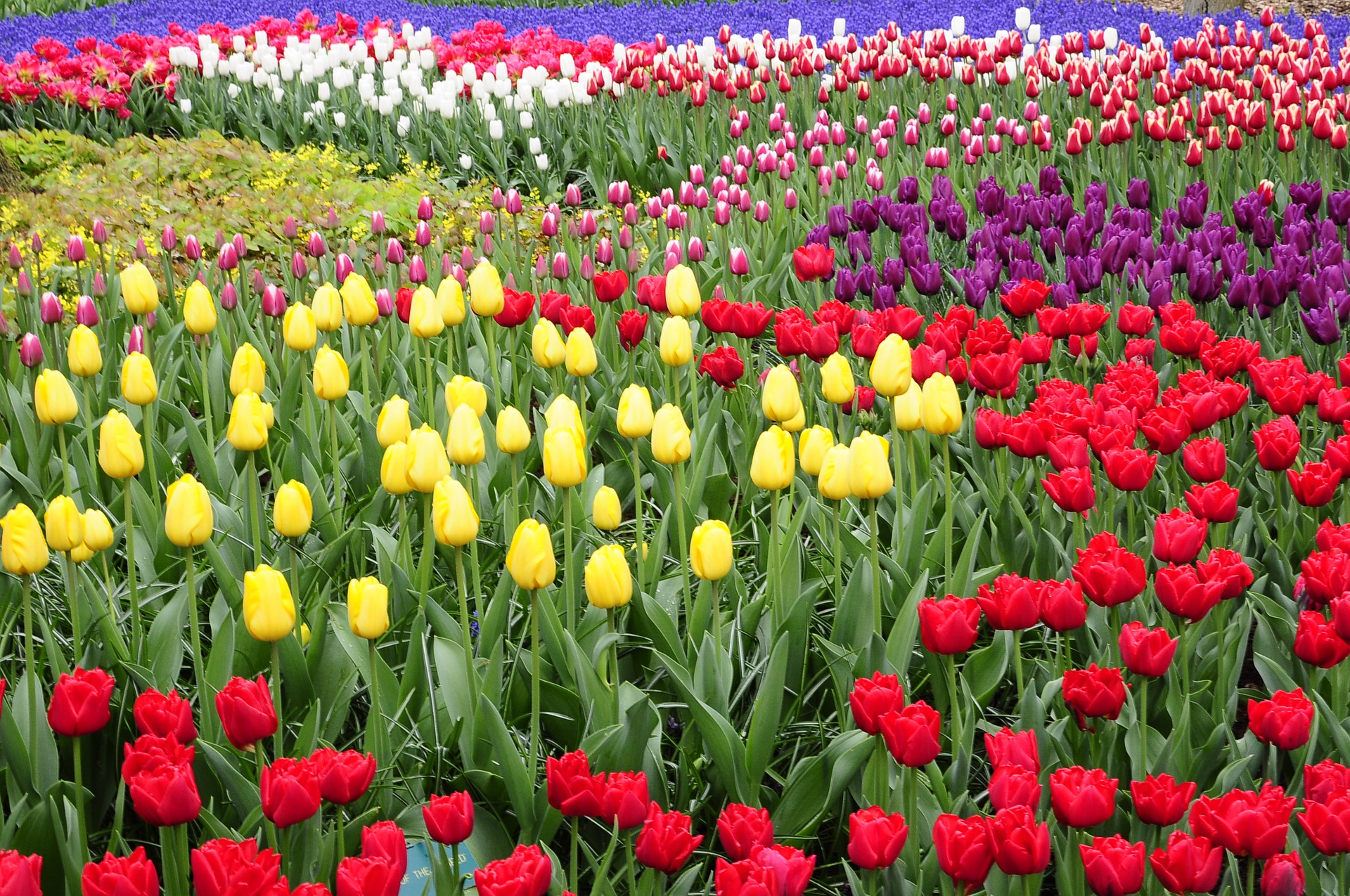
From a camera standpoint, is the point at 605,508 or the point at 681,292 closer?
the point at 605,508

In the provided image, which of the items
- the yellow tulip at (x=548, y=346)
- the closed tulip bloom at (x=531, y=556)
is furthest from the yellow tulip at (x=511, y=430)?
the yellow tulip at (x=548, y=346)

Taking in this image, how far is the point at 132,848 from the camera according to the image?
196cm

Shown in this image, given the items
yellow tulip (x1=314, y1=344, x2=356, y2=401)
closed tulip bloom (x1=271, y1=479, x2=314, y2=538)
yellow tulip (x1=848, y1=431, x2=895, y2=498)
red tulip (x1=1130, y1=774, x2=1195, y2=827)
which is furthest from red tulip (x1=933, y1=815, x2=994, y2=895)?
yellow tulip (x1=314, y1=344, x2=356, y2=401)

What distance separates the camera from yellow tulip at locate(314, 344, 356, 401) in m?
2.53

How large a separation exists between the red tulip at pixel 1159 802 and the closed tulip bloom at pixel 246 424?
60.1 inches

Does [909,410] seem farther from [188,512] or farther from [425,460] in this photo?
[188,512]

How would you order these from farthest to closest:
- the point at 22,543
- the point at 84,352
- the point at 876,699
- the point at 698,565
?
the point at 84,352, the point at 698,565, the point at 22,543, the point at 876,699

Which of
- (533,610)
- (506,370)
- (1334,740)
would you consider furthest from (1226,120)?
(533,610)

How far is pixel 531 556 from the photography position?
1763 millimetres

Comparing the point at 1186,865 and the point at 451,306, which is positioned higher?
the point at 451,306

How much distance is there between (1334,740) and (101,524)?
1971 millimetres

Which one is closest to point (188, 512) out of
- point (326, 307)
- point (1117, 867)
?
point (326, 307)

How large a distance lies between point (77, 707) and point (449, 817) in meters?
0.56

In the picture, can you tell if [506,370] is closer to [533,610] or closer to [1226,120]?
[533,610]
